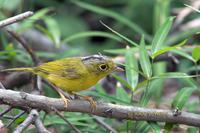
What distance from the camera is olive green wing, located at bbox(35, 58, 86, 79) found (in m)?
4.62

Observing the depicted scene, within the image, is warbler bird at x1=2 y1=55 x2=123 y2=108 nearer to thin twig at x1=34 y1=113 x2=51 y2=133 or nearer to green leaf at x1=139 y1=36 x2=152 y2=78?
green leaf at x1=139 y1=36 x2=152 y2=78

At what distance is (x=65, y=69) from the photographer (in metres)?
4.66

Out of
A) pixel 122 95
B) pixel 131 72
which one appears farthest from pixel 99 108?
pixel 122 95

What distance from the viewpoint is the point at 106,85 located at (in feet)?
21.6

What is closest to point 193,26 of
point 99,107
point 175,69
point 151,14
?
point 175,69

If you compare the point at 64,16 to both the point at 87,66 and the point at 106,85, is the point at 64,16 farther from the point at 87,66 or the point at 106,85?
the point at 87,66

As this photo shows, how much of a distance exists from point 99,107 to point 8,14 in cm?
414

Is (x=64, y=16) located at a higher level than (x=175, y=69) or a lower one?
higher

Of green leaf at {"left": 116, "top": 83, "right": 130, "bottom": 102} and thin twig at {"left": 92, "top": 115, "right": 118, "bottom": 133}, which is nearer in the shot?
thin twig at {"left": 92, "top": 115, "right": 118, "bottom": 133}

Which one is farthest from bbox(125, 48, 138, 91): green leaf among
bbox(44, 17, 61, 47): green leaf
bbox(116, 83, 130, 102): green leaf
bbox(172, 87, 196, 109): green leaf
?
bbox(44, 17, 61, 47): green leaf

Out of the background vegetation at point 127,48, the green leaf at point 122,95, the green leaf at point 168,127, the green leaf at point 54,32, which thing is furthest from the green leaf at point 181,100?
the green leaf at point 54,32

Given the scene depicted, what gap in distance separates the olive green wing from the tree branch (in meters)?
0.69

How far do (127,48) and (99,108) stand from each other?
3.94 ft

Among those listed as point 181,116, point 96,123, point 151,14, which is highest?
point 151,14
